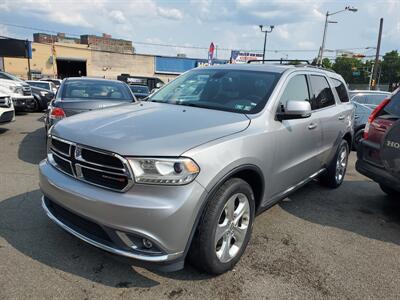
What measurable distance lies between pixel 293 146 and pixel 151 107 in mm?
1623

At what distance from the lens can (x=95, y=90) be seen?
7.00m

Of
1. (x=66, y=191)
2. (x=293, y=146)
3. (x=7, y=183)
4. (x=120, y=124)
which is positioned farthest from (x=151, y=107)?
(x=7, y=183)

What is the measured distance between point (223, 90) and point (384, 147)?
80.6 inches

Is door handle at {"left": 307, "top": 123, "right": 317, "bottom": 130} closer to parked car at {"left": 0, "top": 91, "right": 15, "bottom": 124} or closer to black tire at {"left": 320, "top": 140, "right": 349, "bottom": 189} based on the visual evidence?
black tire at {"left": 320, "top": 140, "right": 349, "bottom": 189}

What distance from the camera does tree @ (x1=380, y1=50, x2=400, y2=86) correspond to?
8406 cm

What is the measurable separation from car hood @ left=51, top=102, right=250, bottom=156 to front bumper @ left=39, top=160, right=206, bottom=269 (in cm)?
29

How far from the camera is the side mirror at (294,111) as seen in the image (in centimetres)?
340

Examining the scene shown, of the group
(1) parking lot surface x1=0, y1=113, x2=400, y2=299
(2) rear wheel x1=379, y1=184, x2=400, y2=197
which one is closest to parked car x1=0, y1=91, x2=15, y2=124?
(1) parking lot surface x1=0, y1=113, x2=400, y2=299

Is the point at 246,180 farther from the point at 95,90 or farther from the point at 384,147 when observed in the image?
the point at 95,90

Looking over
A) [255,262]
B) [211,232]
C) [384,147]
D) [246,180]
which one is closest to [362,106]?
[384,147]

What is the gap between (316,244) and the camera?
3.68 metres

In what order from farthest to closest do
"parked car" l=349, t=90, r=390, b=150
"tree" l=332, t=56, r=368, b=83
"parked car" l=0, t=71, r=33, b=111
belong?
"tree" l=332, t=56, r=368, b=83 < "parked car" l=0, t=71, r=33, b=111 < "parked car" l=349, t=90, r=390, b=150

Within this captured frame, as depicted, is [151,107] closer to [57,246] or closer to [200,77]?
[200,77]

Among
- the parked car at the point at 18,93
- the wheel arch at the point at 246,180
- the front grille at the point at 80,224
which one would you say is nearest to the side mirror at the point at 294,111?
the wheel arch at the point at 246,180
